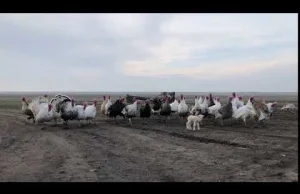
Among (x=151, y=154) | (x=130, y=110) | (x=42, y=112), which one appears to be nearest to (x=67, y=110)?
(x=42, y=112)

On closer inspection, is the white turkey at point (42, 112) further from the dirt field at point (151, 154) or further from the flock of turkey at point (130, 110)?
the dirt field at point (151, 154)

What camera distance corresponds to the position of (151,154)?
30.6ft

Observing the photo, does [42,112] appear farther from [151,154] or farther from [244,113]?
[244,113]

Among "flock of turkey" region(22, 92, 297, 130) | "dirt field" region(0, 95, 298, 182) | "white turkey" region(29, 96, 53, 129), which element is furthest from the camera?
"flock of turkey" region(22, 92, 297, 130)

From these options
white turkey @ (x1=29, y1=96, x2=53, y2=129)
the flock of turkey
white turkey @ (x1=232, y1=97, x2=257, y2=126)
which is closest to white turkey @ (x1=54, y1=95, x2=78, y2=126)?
the flock of turkey

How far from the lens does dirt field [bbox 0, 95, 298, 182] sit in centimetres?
716

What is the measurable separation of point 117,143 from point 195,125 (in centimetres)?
407

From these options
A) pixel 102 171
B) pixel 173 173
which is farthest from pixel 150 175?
pixel 102 171

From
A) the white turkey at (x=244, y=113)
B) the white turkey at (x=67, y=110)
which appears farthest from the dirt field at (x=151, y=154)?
the white turkey at (x=67, y=110)

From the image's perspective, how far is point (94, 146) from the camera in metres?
10.7

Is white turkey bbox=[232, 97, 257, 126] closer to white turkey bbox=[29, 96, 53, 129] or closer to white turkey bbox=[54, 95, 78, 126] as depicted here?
white turkey bbox=[54, 95, 78, 126]

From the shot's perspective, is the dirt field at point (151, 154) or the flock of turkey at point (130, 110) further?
the flock of turkey at point (130, 110)

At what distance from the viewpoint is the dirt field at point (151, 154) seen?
7164 millimetres

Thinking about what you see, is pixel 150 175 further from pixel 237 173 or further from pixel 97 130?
pixel 97 130
